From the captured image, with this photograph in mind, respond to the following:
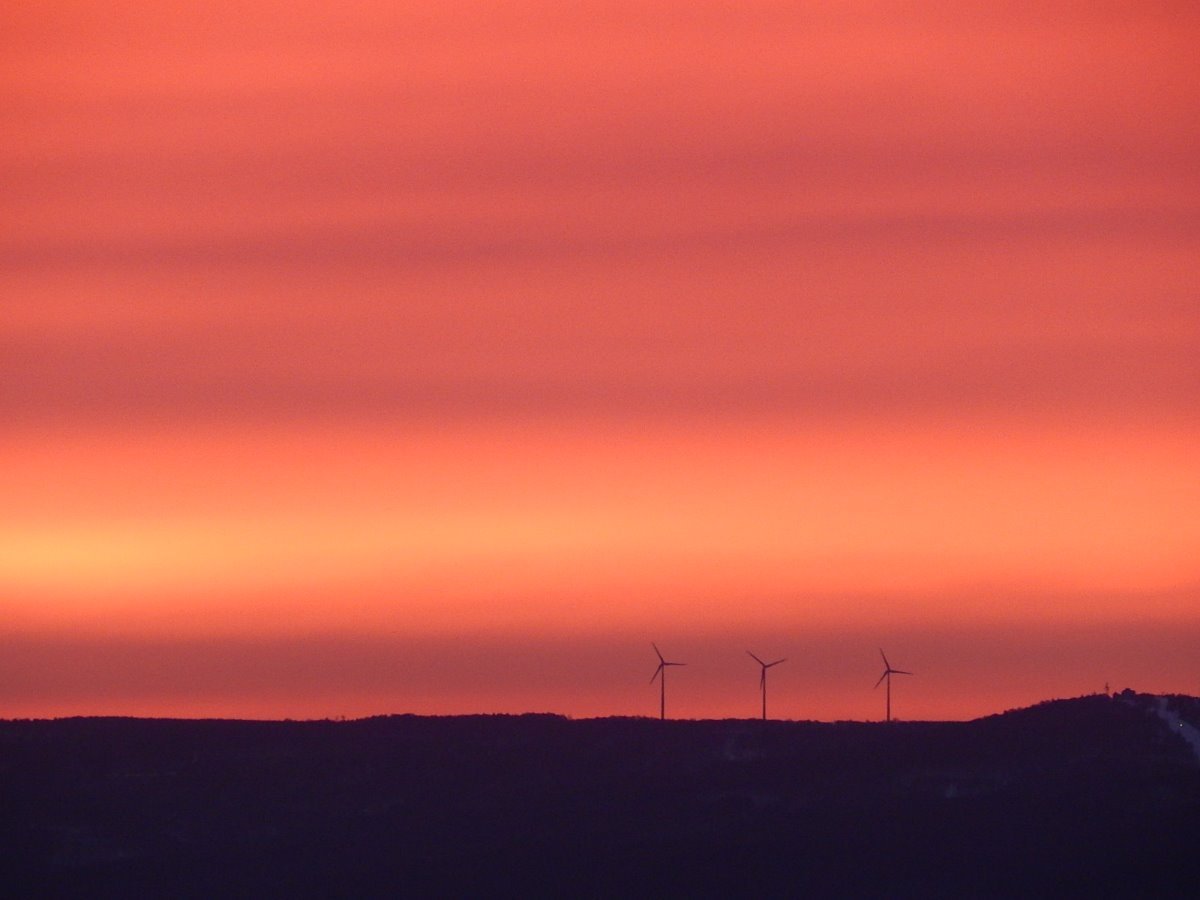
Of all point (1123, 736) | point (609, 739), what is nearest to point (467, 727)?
point (609, 739)

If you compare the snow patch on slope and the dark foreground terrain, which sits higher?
the snow patch on slope

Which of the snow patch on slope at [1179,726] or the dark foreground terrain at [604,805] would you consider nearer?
the dark foreground terrain at [604,805]

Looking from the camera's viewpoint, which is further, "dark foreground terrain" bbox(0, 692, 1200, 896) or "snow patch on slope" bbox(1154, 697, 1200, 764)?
"snow patch on slope" bbox(1154, 697, 1200, 764)

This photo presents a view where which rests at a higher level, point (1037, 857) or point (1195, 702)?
point (1195, 702)

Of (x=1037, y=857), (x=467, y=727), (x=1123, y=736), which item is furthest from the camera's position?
(x=467, y=727)

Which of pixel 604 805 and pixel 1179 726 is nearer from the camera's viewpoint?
pixel 1179 726

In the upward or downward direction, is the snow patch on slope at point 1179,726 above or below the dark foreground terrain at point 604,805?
above

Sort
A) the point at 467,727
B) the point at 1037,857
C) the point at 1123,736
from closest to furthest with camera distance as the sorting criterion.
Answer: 1. the point at 1037,857
2. the point at 1123,736
3. the point at 467,727

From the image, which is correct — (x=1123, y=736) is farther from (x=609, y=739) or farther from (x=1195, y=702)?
(x=609, y=739)
